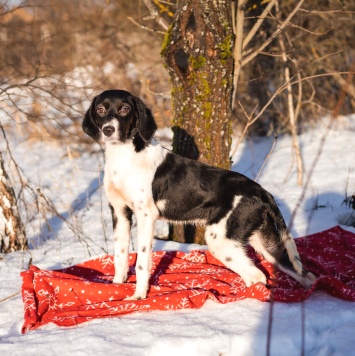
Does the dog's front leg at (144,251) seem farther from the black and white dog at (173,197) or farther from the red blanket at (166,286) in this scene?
the red blanket at (166,286)

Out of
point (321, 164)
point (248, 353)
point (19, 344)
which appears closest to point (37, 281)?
point (19, 344)

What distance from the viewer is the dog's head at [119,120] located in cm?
372

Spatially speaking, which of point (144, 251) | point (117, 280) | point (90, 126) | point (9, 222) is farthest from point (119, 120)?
point (9, 222)

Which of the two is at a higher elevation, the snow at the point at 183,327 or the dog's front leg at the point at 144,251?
the dog's front leg at the point at 144,251

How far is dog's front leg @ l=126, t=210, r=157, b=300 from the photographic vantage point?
3799mm

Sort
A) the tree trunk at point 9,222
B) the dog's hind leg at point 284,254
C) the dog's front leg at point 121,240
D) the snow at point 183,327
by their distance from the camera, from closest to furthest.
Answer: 1. the snow at point 183,327
2. the dog's hind leg at point 284,254
3. the dog's front leg at point 121,240
4. the tree trunk at point 9,222

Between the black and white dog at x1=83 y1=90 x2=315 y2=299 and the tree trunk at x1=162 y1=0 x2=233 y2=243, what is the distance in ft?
3.40

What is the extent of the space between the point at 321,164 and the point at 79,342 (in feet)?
20.4

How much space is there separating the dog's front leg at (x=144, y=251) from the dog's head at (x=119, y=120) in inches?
20.4

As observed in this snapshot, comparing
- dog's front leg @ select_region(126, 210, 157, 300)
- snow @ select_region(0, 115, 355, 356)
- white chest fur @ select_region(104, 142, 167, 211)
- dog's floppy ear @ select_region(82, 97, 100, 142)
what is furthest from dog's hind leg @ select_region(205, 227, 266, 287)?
dog's floppy ear @ select_region(82, 97, 100, 142)

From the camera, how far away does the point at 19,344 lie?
10.3ft

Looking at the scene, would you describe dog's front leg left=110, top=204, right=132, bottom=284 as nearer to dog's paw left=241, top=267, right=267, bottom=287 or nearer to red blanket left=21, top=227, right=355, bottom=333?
red blanket left=21, top=227, right=355, bottom=333

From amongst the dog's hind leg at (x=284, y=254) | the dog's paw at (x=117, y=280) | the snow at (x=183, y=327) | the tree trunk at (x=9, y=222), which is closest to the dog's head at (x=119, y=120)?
the dog's paw at (x=117, y=280)

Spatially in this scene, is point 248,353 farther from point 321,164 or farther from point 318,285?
point 321,164
